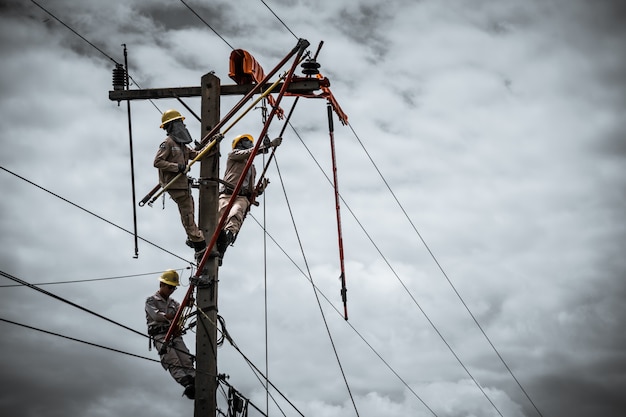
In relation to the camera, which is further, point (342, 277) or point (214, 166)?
point (342, 277)

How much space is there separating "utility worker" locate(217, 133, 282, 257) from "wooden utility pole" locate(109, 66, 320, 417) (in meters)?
A: 0.59

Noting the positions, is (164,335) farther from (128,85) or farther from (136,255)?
(128,85)

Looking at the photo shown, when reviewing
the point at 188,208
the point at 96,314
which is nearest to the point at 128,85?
the point at 188,208

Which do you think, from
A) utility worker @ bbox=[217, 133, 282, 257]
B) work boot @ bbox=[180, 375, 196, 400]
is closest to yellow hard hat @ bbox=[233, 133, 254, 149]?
utility worker @ bbox=[217, 133, 282, 257]

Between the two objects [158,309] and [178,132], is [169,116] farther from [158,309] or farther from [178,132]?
[158,309]

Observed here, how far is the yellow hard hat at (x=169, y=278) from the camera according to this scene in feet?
37.0

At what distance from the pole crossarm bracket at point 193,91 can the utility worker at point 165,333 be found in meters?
2.54

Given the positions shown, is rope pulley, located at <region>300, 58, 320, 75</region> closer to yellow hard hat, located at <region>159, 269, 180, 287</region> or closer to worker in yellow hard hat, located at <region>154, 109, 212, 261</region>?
worker in yellow hard hat, located at <region>154, 109, 212, 261</region>

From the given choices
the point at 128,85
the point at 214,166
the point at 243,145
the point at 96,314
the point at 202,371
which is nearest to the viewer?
the point at 96,314

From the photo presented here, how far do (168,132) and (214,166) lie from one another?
776 millimetres

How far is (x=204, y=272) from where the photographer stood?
1081 cm

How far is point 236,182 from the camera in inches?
492

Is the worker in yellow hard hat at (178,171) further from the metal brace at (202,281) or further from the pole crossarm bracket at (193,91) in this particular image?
the pole crossarm bracket at (193,91)

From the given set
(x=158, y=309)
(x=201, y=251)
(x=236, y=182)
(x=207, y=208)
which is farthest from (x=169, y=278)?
(x=236, y=182)
